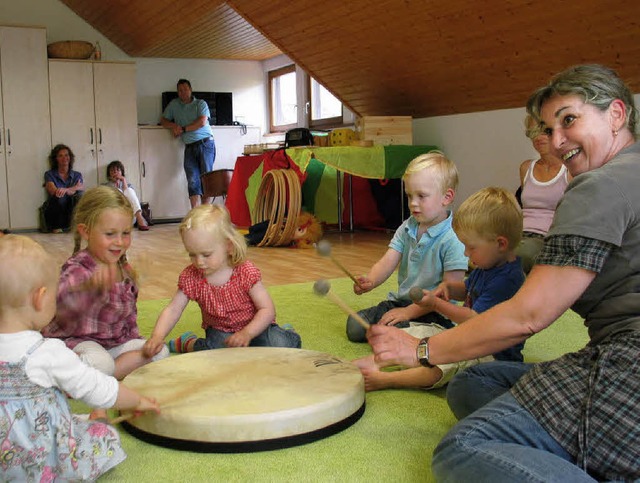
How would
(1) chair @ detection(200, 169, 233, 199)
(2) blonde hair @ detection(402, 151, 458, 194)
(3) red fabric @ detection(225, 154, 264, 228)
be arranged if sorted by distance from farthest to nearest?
(1) chair @ detection(200, 169, 233, 199), (3) red fabric @ detection(225, 154, 264, 228), (2) blonde hair @ detection(402, 151, 458, 194)

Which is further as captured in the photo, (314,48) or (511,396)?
(314,48)

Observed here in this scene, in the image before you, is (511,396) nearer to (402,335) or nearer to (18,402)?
(402,335)

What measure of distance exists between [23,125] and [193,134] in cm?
182

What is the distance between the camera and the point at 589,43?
3.92 metres

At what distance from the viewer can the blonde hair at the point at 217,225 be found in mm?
2027

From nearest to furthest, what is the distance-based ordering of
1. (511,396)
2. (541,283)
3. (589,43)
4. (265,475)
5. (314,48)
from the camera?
(541,283) < (511,396) < (265,475) < (589,43) < (314,48)

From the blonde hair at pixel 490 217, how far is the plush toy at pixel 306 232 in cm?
339

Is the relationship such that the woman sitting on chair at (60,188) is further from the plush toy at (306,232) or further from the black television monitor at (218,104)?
the plush toy at (306,232)

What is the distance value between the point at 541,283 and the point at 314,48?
5094 mm

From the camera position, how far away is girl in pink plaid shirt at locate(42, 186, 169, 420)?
6.41 ft

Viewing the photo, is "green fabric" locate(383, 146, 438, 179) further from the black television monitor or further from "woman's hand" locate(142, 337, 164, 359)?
the black television monitor

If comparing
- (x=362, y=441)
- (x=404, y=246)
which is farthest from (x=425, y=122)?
(x=362, y=441)

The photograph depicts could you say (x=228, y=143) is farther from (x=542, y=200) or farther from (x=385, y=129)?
(x=542, y=200)

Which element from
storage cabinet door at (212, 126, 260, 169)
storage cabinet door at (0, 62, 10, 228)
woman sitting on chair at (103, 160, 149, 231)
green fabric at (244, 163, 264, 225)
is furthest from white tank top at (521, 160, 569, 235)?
storage cabinet door at (0, 62, 10, 228)
